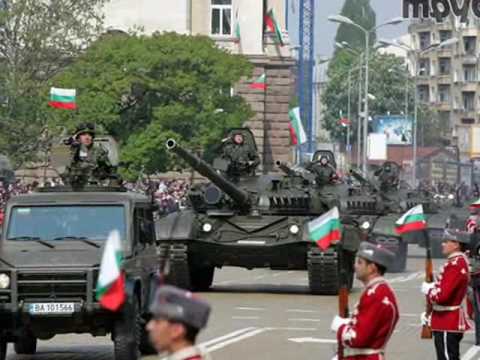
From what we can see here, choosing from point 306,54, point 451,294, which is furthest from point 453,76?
point 451,294

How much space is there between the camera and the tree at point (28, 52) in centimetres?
5181

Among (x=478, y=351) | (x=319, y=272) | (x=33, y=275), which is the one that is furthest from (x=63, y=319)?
(x=319, y=272)

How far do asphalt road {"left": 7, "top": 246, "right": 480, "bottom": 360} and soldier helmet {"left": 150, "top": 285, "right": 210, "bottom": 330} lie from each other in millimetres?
11145

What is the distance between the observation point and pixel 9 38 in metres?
52.6

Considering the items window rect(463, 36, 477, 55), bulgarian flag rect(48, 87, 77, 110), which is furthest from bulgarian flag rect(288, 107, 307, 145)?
window rect(463, 36, 477, 55)

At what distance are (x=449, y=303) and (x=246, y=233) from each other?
14.7 meters

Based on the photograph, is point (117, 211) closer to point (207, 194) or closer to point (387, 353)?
point (387, 353)

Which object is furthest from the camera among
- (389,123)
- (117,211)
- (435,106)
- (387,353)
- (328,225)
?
(435,106)

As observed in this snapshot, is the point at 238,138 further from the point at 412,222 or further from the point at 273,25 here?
the point at 273,25

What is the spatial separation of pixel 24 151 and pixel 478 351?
31988 millimetres

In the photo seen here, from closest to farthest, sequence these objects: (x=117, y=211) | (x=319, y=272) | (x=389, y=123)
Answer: (x=117, y=211) → (x=319, y=272) → (x=389, y=123)

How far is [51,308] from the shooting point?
1784 centimetres

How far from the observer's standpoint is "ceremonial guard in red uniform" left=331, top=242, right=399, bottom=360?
38.5 feet

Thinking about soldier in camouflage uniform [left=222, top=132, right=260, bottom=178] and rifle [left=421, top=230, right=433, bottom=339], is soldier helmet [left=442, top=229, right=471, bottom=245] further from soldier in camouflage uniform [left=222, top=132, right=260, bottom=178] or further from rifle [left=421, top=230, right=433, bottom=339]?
soldier in camouflage uniform [left=222, top=132, right=260, bottom=178]
